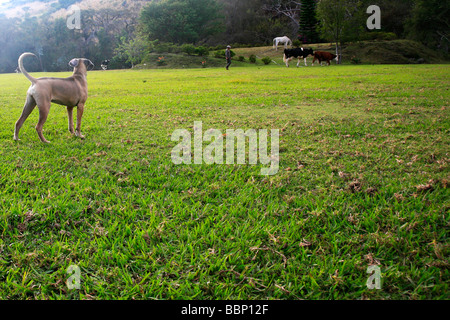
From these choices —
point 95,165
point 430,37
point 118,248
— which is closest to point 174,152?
point 95,165

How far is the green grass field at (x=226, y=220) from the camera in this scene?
57.3 inches

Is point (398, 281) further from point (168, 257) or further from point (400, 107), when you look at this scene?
point (400, 107)

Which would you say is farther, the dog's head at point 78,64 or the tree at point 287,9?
the tree at point 287,9

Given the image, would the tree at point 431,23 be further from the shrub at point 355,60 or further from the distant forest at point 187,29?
the shrub at point 355,60

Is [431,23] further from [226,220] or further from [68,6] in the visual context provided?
[68,6]

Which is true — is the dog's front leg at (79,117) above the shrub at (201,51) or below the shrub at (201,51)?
below

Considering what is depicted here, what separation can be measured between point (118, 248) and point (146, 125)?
3.50m

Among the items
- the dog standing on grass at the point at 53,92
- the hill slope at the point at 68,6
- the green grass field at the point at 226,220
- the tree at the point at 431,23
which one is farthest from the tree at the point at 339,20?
the hill slope at the point at 68,6

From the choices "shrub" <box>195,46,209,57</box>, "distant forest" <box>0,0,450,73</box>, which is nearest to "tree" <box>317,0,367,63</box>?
"distant forest" <box>0,0,450,73</box>

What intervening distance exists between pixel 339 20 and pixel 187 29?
24773 mm

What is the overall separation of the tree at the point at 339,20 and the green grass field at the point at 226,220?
28819mm

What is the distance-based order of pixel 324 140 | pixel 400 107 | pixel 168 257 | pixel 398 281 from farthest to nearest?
pixel 400 107 < pixel 324 140 < pixel 168 257 < pixel 398 281

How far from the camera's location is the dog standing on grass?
330 centimetres

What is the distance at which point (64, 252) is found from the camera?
1.69 m
